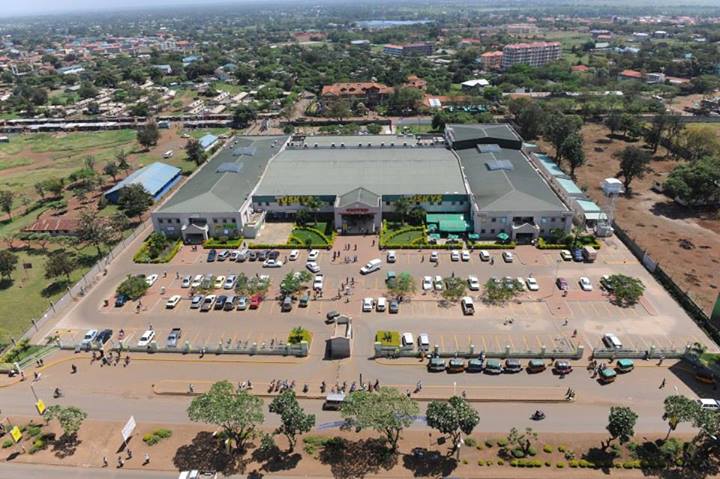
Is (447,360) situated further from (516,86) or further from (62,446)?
(516,86)

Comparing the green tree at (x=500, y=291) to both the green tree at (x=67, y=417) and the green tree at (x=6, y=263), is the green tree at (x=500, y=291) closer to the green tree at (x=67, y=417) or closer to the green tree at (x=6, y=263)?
the green tree at (x=67, y=417)

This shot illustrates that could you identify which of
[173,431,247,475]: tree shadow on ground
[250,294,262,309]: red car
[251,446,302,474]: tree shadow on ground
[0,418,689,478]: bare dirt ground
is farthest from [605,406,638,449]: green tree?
[250,294,262,309]: red car

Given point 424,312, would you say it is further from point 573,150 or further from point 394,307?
point 573,150

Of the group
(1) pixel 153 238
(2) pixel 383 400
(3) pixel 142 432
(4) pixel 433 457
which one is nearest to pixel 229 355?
(3) pixel 142 432

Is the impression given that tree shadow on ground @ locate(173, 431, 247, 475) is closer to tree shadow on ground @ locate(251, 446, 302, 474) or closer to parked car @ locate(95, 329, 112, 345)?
tree shadow on ground @ locate(251, 446, 302, 474)

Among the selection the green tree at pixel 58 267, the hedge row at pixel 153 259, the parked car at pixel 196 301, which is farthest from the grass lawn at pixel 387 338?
the green tree at pixel 58 267
